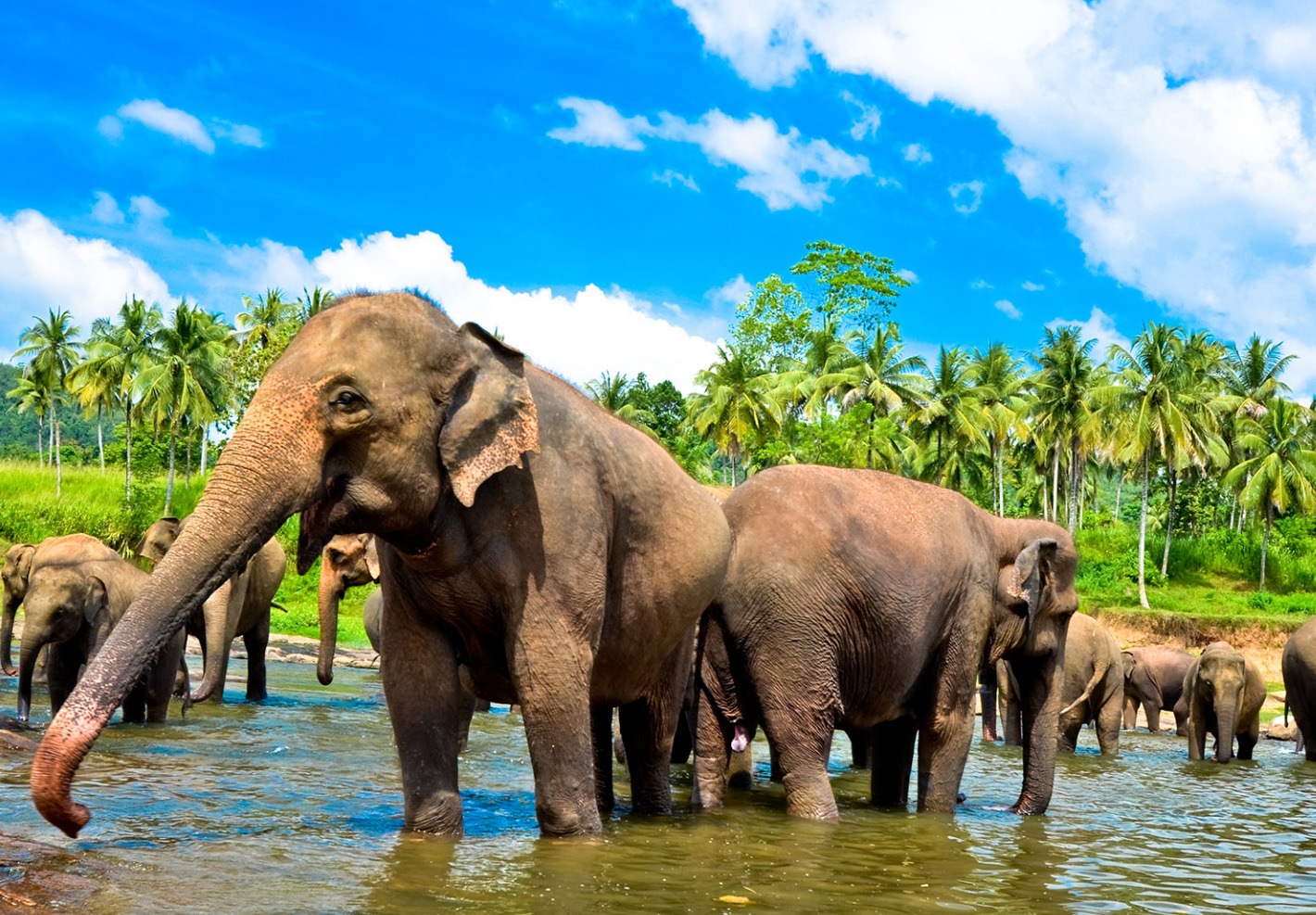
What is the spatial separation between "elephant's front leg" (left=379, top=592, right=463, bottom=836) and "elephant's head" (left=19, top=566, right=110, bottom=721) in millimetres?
6409

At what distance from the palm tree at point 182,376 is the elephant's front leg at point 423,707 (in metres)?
54.5

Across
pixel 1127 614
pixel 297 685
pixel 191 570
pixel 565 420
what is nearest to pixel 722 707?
pixel 565 420

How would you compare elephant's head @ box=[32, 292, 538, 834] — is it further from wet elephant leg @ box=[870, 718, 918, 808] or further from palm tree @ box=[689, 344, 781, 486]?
palm tree @ box=[689, 344, 781, 486]

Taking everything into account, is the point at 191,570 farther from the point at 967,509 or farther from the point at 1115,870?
the point at 967,509

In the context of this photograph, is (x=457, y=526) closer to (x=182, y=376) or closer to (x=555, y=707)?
(x=555, y=707)

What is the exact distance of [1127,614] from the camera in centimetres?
4325

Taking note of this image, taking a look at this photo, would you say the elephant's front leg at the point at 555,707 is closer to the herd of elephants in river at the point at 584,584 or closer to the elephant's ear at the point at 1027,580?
the herd of elephants in river at the point at 584,584

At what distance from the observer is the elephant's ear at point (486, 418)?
519cm

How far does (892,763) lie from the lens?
28.6 feet

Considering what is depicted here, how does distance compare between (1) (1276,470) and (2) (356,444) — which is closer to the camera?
(2) (356,444)

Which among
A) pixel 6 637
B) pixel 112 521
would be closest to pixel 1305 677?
pixel 6 637

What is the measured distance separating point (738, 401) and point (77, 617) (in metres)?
45.7

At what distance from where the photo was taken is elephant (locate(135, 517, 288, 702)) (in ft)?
46.3

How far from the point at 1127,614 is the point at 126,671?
42.6 meters
